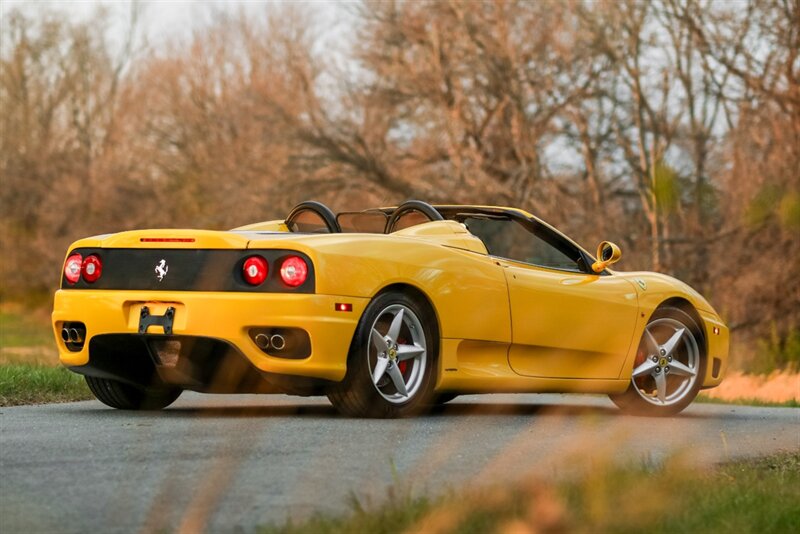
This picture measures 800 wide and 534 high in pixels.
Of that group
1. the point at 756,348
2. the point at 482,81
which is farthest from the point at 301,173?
the point at 756,348

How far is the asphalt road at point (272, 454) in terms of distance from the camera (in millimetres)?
4648

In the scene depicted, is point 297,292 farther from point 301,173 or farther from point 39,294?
point 39,294

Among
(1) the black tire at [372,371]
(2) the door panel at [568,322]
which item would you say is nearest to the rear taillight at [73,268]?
(1) the black tire at [372,371]

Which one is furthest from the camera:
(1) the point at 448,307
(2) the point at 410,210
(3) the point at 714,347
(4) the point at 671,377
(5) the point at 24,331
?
(5) the point at 24,331

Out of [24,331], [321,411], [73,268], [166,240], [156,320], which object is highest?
[166,240]

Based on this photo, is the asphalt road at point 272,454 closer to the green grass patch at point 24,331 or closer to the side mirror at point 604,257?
the side mirror at point 604,257

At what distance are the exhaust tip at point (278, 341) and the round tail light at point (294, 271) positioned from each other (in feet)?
0.91

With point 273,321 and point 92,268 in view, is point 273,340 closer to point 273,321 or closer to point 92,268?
point 273,321

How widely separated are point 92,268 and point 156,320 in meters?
0.69

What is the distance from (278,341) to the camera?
719 centimetres

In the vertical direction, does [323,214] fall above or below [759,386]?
above

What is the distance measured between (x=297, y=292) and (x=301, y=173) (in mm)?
23686

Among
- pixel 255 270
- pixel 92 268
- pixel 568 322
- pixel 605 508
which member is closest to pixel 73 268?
pixel 92 268

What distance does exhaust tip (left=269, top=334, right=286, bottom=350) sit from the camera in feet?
23.6
